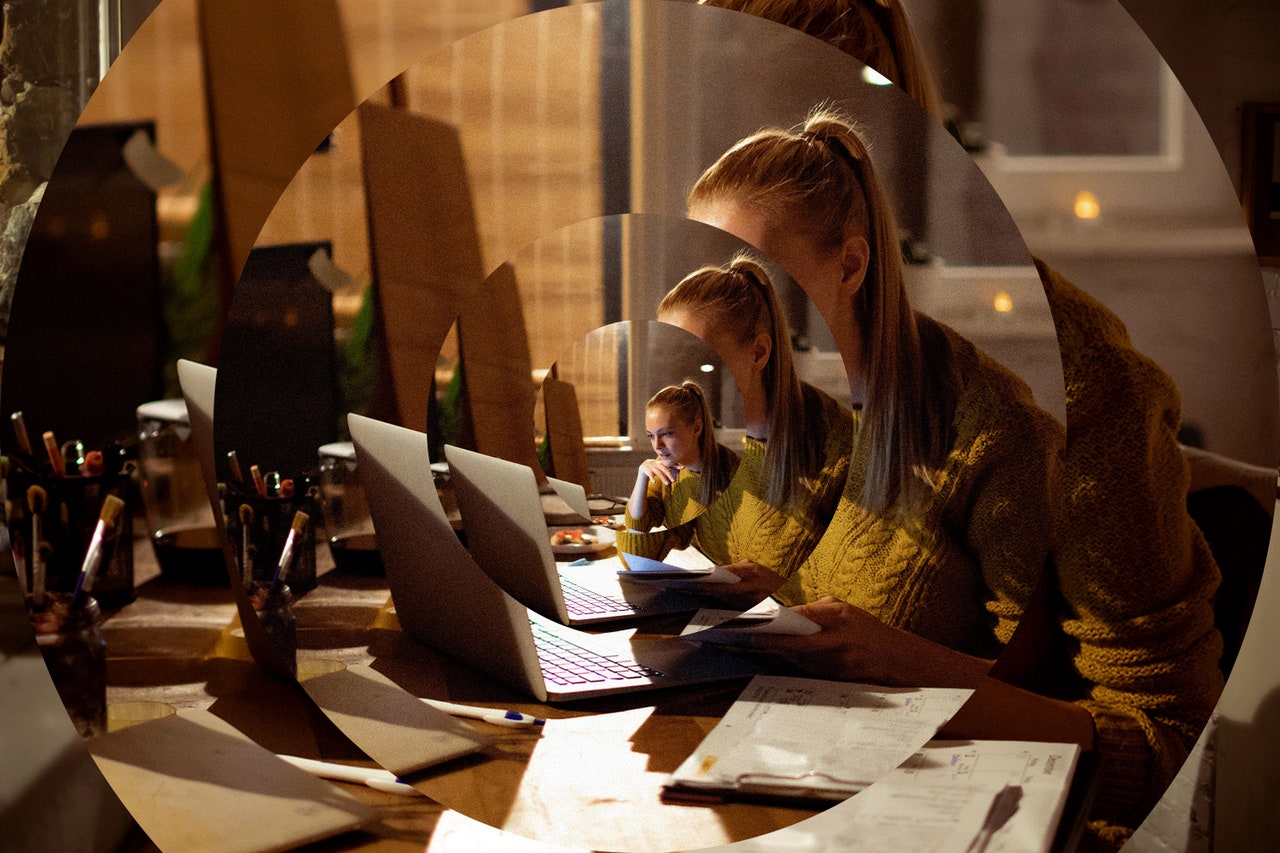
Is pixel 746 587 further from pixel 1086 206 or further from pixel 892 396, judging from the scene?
pixel 1086 206

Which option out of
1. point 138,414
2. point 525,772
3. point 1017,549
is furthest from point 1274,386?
point 138,414

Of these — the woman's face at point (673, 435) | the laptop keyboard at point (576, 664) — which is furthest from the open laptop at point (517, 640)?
the woman's face at point (673, 435)

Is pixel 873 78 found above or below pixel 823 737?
above

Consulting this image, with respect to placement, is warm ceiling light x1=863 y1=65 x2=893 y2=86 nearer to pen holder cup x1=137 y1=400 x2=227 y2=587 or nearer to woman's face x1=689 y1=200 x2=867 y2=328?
woman's face x1=689 y1=200 x2=867 y2=328

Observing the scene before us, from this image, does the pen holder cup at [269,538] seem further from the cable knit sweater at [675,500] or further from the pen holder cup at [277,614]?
the cable knit sweater at [675,500]

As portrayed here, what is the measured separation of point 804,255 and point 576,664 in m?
0.24

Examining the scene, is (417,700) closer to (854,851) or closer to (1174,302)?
(854,851)

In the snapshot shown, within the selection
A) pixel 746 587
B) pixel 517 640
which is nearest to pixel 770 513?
pixel 746 587

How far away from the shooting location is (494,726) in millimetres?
553

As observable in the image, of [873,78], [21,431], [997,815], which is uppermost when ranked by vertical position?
[873,78]

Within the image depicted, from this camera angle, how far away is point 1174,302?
500 millimetres

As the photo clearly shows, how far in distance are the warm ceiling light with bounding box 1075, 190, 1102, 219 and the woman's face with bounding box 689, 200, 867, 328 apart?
0.34ft

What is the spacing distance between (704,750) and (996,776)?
0.50 feet

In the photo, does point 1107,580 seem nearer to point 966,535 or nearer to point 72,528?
point 966,535
